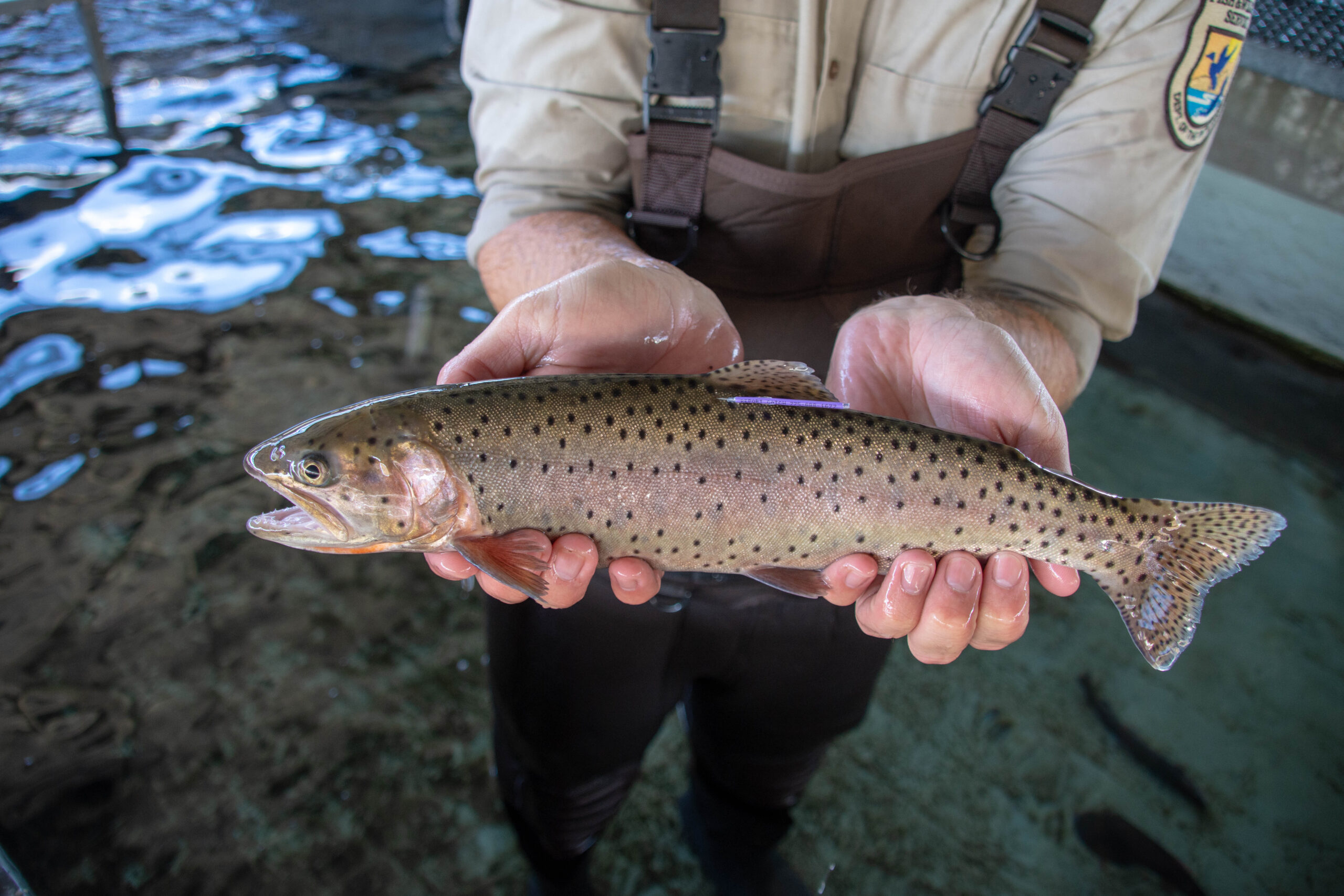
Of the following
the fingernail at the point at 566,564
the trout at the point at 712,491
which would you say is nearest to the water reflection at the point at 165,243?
the trout at the point at 712,491

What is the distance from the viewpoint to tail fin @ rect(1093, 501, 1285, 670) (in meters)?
1.92

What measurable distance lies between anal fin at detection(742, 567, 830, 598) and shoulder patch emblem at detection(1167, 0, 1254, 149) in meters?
1.72

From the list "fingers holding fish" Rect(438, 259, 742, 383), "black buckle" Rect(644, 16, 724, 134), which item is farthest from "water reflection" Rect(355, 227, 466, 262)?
"fingers holding fish" Rect(438, 259, 742, 383)

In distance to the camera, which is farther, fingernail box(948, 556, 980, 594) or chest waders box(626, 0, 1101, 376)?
chest waders box(626, 0, 1101, 376)

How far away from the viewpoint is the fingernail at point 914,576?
1889 mm

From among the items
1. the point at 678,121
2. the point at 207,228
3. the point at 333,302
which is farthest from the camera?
the point at 207,228

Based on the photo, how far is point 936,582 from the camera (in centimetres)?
190

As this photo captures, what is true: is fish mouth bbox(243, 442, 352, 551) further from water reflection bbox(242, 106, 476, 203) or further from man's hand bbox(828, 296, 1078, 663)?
water reflection bbox(242, 106, 476, 203)

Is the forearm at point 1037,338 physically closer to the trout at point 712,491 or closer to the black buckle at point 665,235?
the trout at point 712,491

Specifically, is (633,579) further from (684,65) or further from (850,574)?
(684,65)

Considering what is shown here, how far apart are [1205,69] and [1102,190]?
417 mm

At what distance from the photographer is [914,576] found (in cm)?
189

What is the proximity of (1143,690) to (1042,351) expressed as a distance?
8.38 ft

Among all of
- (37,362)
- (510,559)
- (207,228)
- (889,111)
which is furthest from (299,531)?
(207,228)
